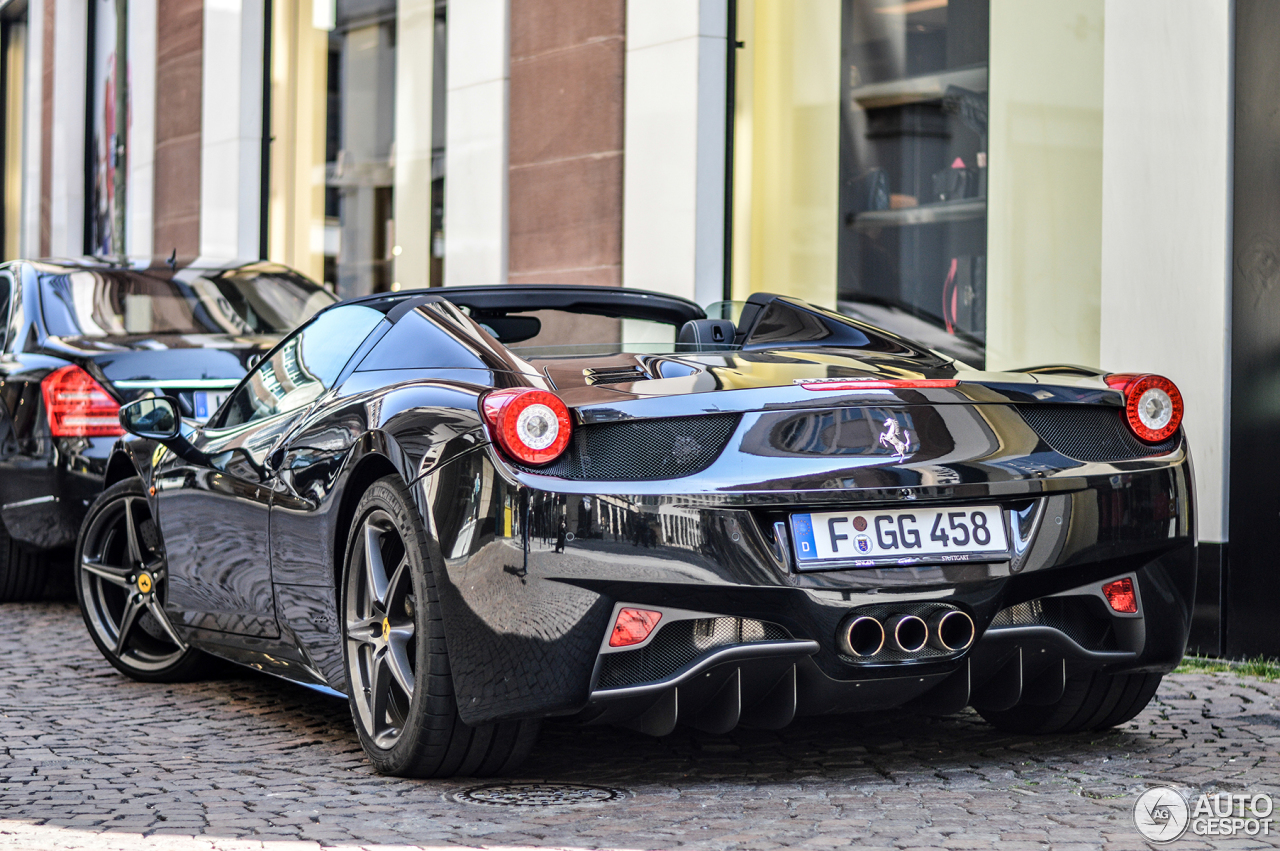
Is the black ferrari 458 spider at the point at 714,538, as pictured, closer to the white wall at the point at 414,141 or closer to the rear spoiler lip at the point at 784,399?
the rear spoiler lip at the point at 784,399

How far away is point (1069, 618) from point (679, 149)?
6024 mm

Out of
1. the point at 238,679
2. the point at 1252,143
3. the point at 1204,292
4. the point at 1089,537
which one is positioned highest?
the point at 1252,143

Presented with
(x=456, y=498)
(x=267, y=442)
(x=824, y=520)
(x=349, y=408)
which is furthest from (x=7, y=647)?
(x=824, y=520)

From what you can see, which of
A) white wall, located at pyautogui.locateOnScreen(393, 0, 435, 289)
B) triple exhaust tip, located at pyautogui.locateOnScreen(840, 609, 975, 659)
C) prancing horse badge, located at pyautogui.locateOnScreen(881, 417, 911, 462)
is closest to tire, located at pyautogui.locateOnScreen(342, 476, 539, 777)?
triple exhaust tip, located at pyautogui.locateOnScreen(840, 609, 975, 659)

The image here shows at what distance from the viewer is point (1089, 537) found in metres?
4.12

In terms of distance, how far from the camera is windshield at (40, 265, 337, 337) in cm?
812

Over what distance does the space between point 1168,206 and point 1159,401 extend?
2633 millimetres

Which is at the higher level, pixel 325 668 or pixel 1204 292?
pixel 1204 292

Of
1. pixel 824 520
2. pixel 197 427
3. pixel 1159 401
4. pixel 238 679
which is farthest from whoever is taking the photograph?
pixel 238 679

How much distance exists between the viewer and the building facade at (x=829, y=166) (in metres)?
6.50

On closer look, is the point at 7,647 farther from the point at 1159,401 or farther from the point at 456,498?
the point at 1159,401

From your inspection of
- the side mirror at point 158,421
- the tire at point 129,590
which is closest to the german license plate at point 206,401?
the tire at point 129,590

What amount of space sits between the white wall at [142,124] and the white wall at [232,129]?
5.98ft

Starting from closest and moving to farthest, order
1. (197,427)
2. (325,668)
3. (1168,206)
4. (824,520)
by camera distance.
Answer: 1. (824,520)
2. (325,668)
3. (197,427)
4. (1168,206)
